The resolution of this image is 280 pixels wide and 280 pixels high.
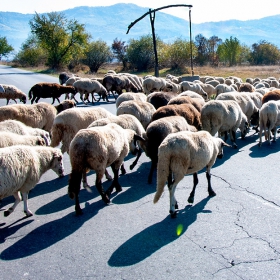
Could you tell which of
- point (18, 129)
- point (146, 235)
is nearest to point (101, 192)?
point (146, 235)

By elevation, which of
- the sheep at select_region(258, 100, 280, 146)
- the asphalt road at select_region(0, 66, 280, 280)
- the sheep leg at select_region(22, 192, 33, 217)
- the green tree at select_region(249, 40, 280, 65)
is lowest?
the asphalt road at select_region(0, 66, 280, 280)

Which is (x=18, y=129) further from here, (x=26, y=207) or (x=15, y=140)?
(x=26, y=207)

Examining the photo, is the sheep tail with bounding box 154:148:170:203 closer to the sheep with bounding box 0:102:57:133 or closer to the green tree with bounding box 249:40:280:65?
the sheep with bounding box 0:102:57:133

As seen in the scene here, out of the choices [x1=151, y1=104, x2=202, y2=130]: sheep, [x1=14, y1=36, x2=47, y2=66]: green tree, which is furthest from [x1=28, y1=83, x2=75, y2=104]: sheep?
[x1=14, y1=36, x2=47, y2=66]: green tree

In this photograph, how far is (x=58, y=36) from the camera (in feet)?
198

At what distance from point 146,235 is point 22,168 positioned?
6.78 ft

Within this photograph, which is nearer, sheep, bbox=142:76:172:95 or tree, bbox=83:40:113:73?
sheep, bbox=142:76:172:95

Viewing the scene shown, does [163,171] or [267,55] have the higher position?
[267,55]

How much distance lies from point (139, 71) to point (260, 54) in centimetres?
2992

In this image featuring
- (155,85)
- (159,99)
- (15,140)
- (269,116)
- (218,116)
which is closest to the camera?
(15,140)

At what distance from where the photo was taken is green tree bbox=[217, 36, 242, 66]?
241 feet

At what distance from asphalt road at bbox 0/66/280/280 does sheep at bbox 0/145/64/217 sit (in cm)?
50

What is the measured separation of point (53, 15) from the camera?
61750mm

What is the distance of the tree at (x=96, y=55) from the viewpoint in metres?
56.6
